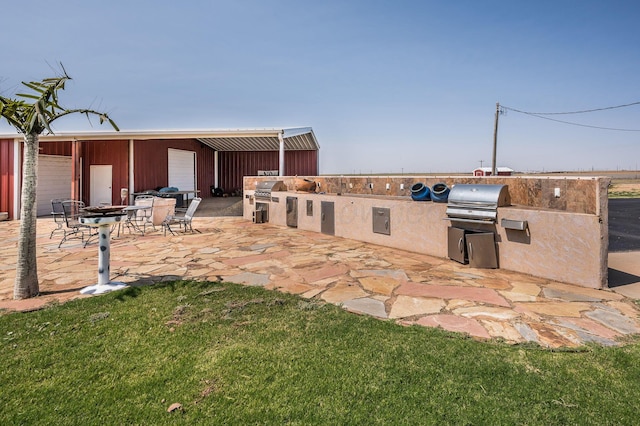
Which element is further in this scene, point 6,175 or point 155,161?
point 155,161

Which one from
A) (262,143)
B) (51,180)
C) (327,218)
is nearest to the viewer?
(327,218)

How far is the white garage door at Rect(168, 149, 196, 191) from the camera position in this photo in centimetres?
1438

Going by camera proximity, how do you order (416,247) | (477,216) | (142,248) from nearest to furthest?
1. (477,216)
2. (416,247)
3. (142,248)

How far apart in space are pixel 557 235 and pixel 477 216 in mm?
931

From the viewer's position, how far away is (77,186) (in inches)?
429

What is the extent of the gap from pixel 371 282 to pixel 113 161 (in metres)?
11.9

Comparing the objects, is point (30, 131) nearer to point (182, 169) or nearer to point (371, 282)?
point (371, 282)

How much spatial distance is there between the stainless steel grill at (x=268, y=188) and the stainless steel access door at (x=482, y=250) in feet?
19.3

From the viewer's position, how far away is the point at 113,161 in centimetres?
1193

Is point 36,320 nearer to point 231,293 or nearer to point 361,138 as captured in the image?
point 231,293

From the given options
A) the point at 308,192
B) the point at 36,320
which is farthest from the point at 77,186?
the point at 36,320

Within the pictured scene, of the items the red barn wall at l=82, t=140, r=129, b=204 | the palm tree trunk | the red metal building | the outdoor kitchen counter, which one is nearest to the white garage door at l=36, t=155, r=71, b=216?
the red metal building

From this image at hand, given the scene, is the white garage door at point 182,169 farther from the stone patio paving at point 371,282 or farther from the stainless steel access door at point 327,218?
the stainless steel access door at point 327,218

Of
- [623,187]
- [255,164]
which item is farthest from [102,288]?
[623,187]
